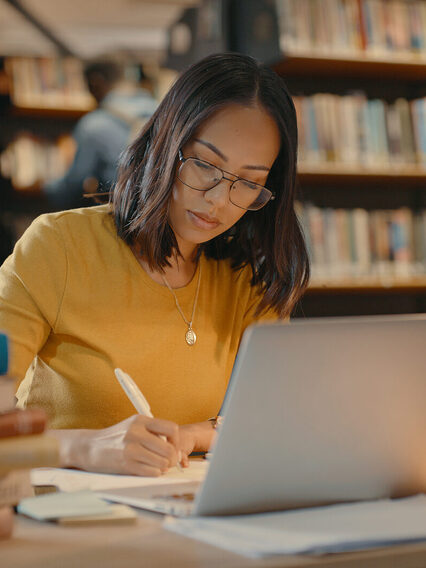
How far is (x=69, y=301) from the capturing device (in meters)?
1.37

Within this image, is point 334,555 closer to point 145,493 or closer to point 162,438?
point 145,493

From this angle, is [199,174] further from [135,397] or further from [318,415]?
[318,415]

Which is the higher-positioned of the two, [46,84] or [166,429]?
[46,84]

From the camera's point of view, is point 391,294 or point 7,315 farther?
point 391,294

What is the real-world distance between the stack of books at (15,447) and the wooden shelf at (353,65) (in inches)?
98.6

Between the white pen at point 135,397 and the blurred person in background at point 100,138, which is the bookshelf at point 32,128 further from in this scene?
the white pen at point 135,397

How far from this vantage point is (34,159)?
331 centimetres

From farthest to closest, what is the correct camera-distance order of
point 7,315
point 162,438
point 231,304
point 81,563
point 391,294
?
1. point 391,294
2. point 231,304
3. point 7,315
4. point 162,438
5. point 81,563

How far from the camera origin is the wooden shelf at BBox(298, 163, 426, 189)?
3.08m

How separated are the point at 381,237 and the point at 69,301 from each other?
2053 mm

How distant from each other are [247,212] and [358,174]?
1.62m

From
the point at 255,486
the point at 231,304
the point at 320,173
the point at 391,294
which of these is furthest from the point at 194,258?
the point at 391,294

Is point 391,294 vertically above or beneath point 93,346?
beneath

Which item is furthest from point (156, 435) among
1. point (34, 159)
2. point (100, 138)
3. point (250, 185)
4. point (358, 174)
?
point (34, 159)
